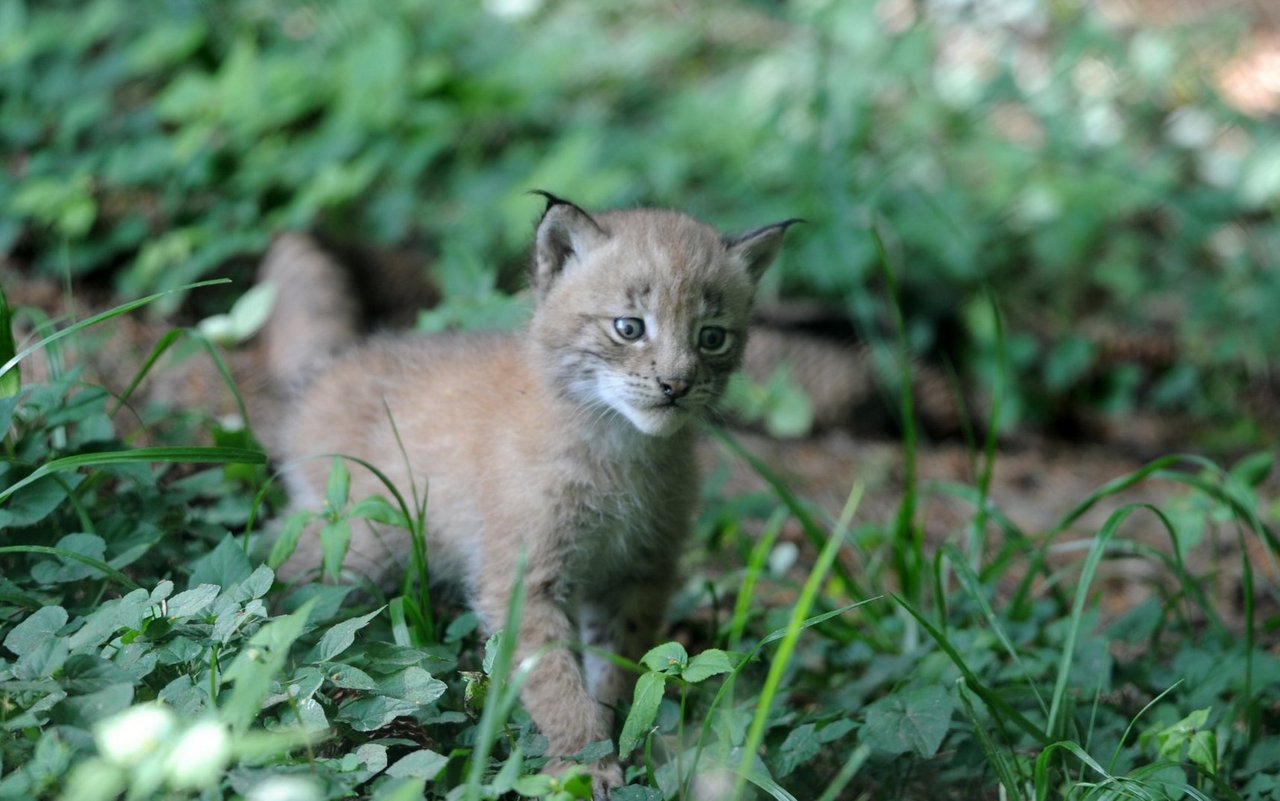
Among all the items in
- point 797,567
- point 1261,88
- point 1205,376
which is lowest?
point 1205,376

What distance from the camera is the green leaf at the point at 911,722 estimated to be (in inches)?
105

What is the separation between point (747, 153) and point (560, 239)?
3.24 meters

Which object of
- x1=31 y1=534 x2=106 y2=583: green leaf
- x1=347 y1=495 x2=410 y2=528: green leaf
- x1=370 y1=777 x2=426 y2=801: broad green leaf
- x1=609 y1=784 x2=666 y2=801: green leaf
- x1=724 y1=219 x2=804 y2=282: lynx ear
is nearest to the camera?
x1=370 y1=777 x2=426 y2=801: broad green leaf

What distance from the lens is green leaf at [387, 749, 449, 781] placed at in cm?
217

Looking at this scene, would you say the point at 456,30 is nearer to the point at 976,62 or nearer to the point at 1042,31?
the point at 976,62

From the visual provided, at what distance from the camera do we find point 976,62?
6941mm

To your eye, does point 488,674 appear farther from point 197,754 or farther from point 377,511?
point 197,754

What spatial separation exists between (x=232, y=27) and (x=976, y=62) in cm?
401

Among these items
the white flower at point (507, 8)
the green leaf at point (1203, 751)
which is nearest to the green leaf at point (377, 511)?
the green leaf at point (1203, 751)

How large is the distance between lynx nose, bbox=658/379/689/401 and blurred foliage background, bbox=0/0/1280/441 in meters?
2.61

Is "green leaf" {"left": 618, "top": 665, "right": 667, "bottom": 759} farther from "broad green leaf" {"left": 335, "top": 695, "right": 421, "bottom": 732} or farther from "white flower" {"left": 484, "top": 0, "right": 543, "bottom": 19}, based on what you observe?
"white flower" {"left": 484, "top": 0, "right": 543, "bottom": 19}

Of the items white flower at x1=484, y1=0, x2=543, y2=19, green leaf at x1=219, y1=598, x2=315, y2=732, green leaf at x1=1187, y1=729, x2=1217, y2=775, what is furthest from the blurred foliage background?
green leaf at x1=219, y1=598, x2=315, y2=732

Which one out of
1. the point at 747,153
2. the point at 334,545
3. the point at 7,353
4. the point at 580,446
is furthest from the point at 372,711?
the point at 747,153

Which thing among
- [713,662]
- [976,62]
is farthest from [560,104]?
[713,662]
